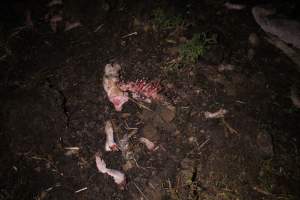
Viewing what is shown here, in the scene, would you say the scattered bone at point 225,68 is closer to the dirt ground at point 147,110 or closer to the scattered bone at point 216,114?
the dirt ground at point 147,110

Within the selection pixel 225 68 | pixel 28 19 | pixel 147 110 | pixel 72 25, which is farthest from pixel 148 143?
pixel 28 19

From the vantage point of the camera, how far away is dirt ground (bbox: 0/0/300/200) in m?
2.96

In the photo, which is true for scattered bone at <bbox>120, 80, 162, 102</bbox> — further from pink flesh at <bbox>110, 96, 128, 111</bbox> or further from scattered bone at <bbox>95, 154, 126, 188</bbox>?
scattered bone at <bbox>95, 154, 126, 188</bbox>

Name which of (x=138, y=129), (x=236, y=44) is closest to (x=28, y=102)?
(x=138, y=129)

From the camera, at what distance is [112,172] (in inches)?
117

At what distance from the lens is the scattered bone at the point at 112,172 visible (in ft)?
9.65

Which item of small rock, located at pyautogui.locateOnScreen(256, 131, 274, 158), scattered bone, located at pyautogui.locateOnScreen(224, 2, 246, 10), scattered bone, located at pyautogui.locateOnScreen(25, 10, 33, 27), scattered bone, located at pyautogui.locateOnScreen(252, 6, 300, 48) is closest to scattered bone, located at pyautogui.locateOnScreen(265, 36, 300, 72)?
scattered bone, located at pyautogui.locateOnScreen(252, 6, 300, 48)

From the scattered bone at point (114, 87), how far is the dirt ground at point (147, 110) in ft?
0.31

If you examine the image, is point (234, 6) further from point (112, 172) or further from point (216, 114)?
point (112, 172)

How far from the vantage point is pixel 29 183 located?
118 inches

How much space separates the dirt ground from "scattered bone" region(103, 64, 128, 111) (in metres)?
0.09

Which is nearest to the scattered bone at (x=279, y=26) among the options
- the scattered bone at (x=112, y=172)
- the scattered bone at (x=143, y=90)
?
the scattered bone at (x=143, y=90)

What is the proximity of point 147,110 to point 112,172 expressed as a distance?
2.89 feet

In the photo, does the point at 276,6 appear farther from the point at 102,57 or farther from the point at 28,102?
the point at 28,102
